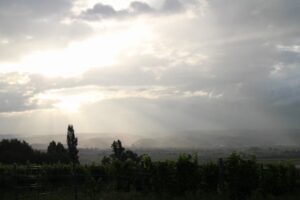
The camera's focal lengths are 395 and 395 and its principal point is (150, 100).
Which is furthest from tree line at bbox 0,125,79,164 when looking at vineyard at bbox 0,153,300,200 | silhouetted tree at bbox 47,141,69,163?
vineyard at bbox 0,153,300,200

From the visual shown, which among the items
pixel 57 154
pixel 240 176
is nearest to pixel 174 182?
pixel 240 176

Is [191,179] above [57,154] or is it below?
below

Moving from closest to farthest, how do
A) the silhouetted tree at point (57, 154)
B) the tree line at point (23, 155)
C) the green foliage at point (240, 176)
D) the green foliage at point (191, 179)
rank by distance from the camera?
the green foliage at point (240, 176) → the green foliage at point (191, 179) → the tree line at point (23, 155) → the silhouetted tree at point (57, 154)

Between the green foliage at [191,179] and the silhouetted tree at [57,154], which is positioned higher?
the silhouetted tree at [57,154]

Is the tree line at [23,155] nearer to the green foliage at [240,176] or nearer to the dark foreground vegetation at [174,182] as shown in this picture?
the dark foreground vegetation at [174,182]

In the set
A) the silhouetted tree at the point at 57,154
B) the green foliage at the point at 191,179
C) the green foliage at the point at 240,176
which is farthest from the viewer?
the silhouetted tree at the point at 57,154

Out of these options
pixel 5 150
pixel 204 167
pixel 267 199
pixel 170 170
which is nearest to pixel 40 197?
pixel 170 170

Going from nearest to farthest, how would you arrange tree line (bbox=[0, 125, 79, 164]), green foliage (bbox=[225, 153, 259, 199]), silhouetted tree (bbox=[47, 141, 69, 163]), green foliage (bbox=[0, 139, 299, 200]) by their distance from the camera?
green foliage (bbox=[225, 153, 259, 199]) < green foliage (bbox=[0, 139, 299, 200]) < tree line (bbox=[0, 125, 79, 164]) < silhouetted tree (bbox=[47, 141, 69, 163])

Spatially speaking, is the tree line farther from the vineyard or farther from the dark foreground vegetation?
the vineyard

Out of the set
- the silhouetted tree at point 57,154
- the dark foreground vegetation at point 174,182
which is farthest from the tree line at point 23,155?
the dark foreground vegetation at point 174,182

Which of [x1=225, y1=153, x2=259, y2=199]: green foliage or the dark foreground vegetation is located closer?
[x1=225, y1=153, x2=259, y2=199]: green foliage

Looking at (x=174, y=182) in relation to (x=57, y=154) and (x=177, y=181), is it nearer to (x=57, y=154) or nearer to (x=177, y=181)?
(x=177, y=181)

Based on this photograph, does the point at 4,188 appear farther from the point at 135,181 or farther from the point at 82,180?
the point at 135,181

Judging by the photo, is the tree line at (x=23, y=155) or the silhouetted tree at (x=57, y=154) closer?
the tree line at (x=23, y=155)
